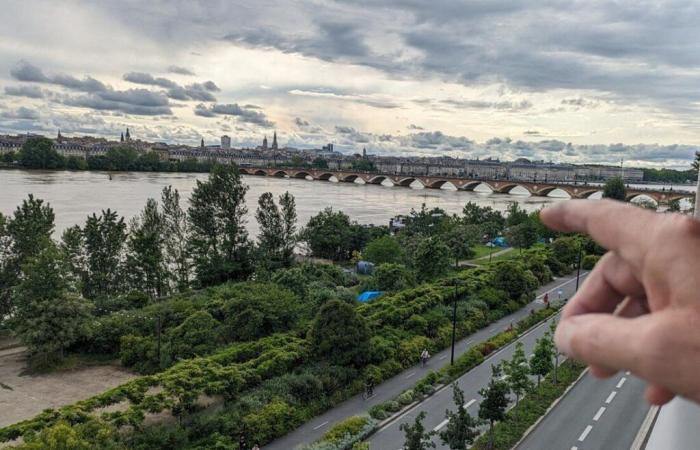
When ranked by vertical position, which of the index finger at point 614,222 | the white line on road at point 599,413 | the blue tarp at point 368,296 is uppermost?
the index finger at point 614,222

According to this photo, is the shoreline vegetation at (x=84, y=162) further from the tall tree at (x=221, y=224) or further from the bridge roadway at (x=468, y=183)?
the tall tree at (x=221, y=224)

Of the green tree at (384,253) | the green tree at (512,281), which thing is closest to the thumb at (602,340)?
the green tree at (512,281)

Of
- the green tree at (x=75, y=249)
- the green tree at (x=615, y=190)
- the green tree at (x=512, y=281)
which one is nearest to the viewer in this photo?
the green tree at (x=75, y=249)

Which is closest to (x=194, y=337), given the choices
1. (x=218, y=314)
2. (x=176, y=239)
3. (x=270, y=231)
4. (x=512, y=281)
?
(x=218, y=314)

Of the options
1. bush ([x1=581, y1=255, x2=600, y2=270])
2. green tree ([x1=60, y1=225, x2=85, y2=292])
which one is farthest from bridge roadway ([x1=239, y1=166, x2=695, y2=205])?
green tree ([x1=60, y1=225, x2=85, y2=292])

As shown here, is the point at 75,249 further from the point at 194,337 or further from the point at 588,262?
the point at 588,262
